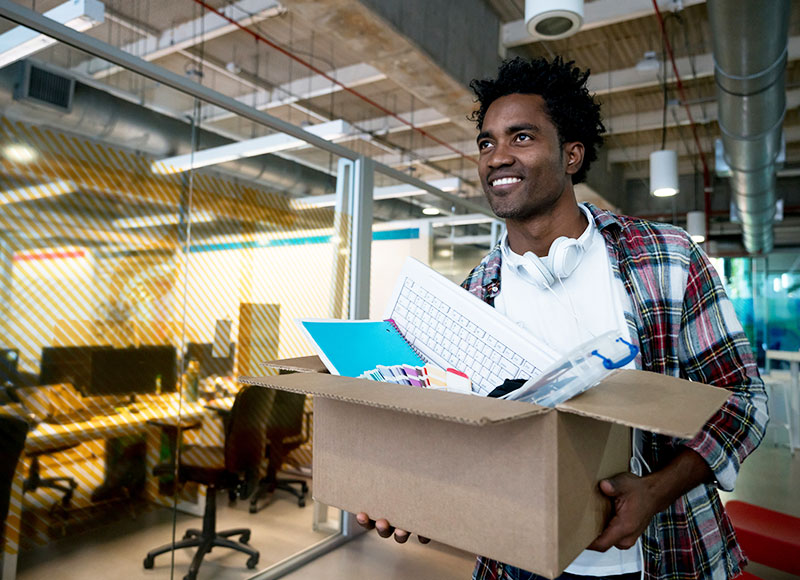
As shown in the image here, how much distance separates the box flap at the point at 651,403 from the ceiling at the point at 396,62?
1.44 meters

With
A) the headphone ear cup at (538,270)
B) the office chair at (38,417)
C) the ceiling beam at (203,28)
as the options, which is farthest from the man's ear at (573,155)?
the ceiling beam at (203,28)

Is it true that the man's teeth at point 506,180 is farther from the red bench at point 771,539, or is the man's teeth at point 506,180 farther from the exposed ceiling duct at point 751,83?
the exposed ceiling duct at point 751,83

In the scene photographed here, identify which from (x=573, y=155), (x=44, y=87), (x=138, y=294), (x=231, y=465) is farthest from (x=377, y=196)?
(x=573, y=155)

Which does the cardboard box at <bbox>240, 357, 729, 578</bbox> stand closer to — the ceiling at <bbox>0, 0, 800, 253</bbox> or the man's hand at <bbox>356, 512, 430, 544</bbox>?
the man's hand at <bbox>356, 512, 430, 544</bbox>

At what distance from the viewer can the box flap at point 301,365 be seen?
31.5 inches

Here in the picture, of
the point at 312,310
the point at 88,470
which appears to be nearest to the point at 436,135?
the point at 312,310

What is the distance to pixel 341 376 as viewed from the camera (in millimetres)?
723

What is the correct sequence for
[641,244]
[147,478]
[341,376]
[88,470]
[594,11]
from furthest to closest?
1. [594,11]
2. [147,478]
3. [88,470]
4. [641,244]
5. [341,376]

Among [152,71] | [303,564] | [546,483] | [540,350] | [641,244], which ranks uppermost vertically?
[152,71]

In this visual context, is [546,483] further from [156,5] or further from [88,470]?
[156,5]

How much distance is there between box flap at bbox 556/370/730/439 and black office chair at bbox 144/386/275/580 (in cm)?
206

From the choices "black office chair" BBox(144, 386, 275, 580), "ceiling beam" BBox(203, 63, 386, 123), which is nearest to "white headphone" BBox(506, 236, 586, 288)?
"black office chair" BBox(144, 386, 275, 580)

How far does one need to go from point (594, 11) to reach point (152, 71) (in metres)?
3.39

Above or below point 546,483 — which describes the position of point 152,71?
above
